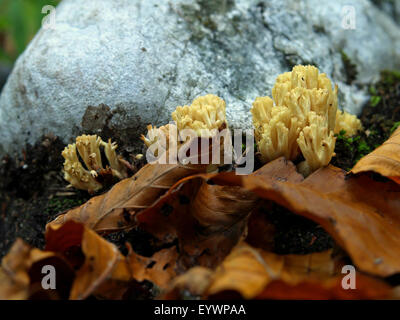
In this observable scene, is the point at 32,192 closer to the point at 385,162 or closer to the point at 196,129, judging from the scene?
the point at 196,129

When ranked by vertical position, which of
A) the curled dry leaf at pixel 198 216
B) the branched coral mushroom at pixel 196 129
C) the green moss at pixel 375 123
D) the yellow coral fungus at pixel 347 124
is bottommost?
the green moss at pixel 375 123

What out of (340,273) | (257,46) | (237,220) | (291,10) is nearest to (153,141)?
(237,220)

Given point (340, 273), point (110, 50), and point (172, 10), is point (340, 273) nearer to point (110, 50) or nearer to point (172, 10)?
point (110, 50)

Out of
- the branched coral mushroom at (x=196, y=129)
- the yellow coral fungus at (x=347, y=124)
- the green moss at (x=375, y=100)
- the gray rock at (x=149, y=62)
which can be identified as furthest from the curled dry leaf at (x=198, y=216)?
the green moss at (x=375, y=100)

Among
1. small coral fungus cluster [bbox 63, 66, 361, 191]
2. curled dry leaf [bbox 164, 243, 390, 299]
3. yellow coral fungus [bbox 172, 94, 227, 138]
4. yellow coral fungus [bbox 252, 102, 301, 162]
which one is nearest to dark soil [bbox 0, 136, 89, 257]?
small coral fungus cluster [bbox 63, 66, 361, 191]

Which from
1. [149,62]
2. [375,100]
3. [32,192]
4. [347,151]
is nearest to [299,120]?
[347,151]

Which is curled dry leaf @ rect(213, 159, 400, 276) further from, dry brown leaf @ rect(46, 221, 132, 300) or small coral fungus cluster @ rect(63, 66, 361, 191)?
dry brown leaf @ rect(46, 221, 132, 300)

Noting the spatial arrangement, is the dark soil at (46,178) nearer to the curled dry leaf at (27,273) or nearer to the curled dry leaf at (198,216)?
the curled dry leaf at (198,216)
